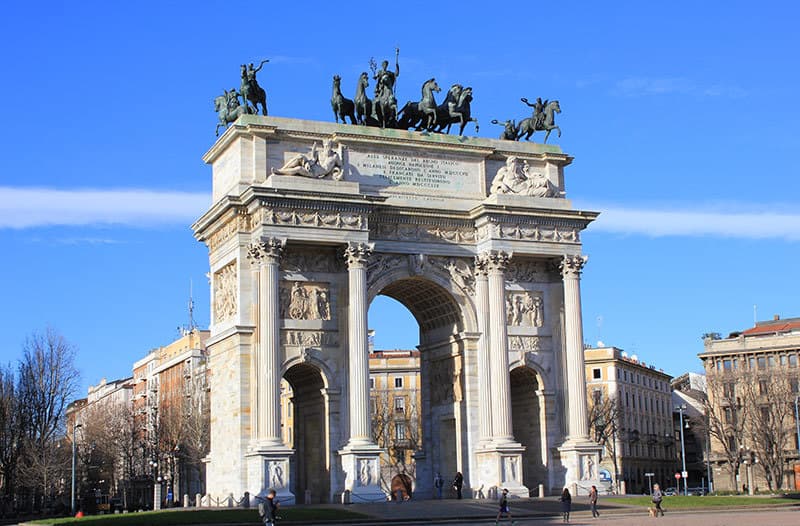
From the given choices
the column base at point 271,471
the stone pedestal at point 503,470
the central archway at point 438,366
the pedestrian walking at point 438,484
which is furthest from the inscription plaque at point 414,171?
the pedestrian walking at point 438,484

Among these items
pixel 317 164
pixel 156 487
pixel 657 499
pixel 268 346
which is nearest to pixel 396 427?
pixel 156 487

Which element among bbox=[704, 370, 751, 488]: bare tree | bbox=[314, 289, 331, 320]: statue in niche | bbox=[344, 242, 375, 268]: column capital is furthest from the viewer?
bbox=[704, 370, 751, 488]: bare tree

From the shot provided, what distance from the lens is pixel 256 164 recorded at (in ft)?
166

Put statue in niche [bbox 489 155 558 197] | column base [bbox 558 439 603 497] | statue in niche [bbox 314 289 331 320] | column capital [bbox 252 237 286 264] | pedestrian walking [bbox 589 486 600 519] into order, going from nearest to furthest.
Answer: pedestrian walking [bbox 589 486 600 519] < column capital [bbox 252 237 286 264] < statue in niche [bbox 314 289 331 320] < column base [bbox 558 439 603 497] < statue in niche [bbox 489 155 558 197]

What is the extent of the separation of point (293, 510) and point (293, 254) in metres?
12.2

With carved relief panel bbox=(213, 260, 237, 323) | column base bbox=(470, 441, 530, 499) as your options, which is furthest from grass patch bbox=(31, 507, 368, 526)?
carved relief panel bbox=(213, 260, 237, 323)

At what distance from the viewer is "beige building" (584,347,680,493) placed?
10238cm

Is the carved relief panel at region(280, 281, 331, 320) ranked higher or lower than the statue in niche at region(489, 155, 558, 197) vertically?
lower

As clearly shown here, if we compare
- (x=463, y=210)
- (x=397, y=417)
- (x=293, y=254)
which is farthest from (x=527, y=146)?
(x=397, y=417)

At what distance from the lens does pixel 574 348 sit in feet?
176

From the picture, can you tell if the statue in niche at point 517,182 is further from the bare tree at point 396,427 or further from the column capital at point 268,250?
the bare tree at point 396,427

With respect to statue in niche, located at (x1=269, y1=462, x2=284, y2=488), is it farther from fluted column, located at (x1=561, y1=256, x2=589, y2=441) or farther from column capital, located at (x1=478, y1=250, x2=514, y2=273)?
fluted column, located at (x1=561, y1=256, x2=589, y2=441)

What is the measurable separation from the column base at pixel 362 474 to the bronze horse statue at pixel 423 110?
15452mm

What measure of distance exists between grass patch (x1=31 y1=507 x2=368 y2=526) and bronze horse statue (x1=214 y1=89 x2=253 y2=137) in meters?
18.1
